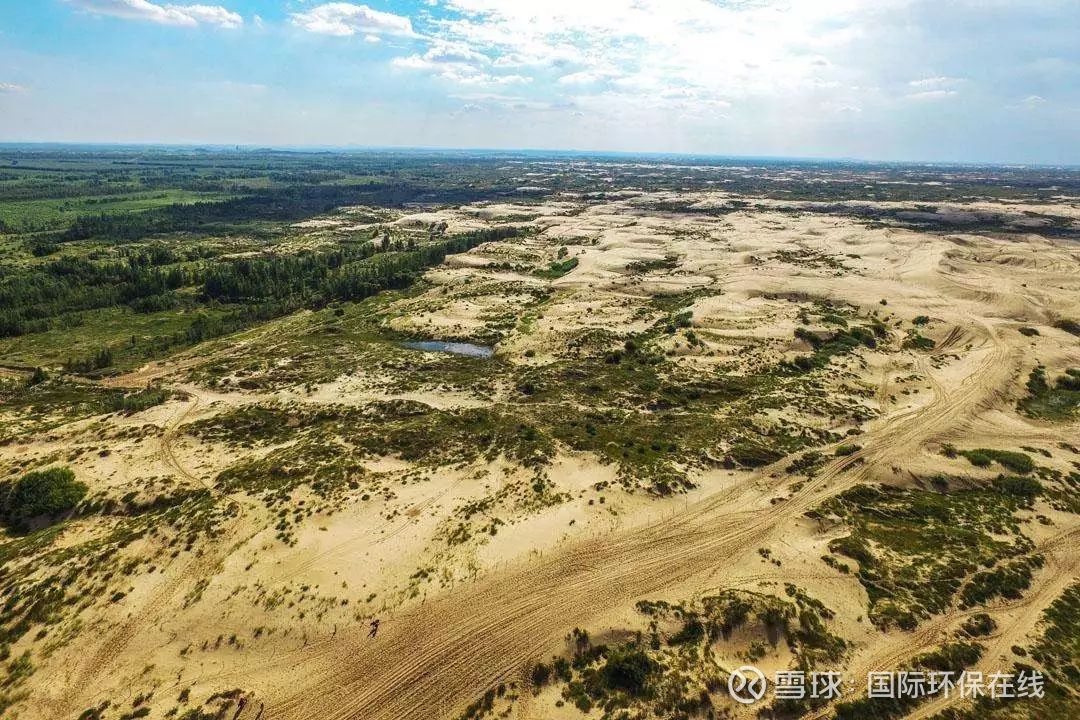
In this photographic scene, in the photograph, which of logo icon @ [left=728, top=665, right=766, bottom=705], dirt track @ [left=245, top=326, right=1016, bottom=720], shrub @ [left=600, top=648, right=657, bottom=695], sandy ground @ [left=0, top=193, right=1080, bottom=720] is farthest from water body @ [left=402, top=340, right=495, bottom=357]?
logo icon @ [left=728, top=665, right=766, bottom=705]

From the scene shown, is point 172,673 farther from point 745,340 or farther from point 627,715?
point 745,340

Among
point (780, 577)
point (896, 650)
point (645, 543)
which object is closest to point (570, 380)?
point (645, 543)

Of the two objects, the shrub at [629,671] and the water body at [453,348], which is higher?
the water body at [453,348]

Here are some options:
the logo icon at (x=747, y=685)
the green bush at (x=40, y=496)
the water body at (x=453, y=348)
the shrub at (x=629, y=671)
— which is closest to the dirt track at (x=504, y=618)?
the shrub at (x=629, y=671)

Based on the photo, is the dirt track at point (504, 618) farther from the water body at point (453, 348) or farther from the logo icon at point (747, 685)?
the water body at point (453, 348)

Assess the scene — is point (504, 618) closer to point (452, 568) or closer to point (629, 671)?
point (452, 568)

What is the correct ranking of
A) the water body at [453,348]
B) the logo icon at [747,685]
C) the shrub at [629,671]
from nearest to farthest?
the logo icon at [747,685] → the shrub at [629,671] → the water body at [453,348]

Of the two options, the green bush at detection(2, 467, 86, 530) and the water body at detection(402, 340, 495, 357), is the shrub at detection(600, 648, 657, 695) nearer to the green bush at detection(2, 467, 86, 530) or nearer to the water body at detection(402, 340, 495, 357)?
the green bush at detection(2, 467, 86, 530)
